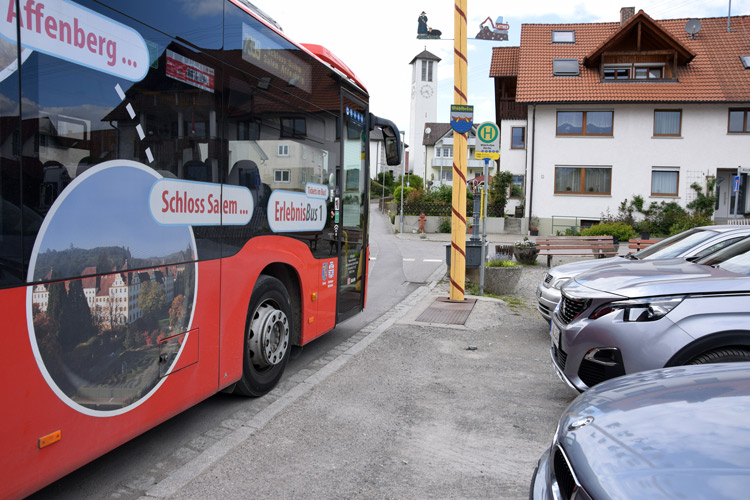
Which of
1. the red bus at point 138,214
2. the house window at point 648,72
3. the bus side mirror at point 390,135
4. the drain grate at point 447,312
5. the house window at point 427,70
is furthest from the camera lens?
the house window at point 427,70

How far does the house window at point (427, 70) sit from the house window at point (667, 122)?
5716cm

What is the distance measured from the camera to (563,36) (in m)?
32.7

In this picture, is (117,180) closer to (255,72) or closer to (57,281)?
(57,281)

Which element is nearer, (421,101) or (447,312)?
(447,312)

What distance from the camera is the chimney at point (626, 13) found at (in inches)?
1296

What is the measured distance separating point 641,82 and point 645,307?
28.9 metres

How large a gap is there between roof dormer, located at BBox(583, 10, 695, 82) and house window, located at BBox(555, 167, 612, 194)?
4.85 meters

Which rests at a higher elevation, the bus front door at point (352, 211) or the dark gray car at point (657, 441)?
the bus front door at point (352, 211)

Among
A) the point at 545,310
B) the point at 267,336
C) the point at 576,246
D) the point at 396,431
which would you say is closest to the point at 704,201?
the point at 576,246

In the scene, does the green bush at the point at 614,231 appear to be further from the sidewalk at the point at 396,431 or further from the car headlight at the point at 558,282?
the sidewalk at the point at 396,431

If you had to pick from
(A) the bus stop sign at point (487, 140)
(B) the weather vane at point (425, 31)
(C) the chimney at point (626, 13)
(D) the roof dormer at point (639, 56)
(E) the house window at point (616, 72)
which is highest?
(C) the chimney at point (626, 13)

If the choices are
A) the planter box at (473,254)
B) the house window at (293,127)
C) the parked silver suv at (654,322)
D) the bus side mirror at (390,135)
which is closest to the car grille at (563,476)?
the parked silver suv at (654,322)

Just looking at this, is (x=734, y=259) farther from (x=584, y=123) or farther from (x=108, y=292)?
(x=584, y=123)

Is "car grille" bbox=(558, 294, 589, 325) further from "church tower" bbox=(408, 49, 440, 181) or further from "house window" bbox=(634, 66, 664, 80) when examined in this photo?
"church tower" bbox=(408, 49, 440, 181)
